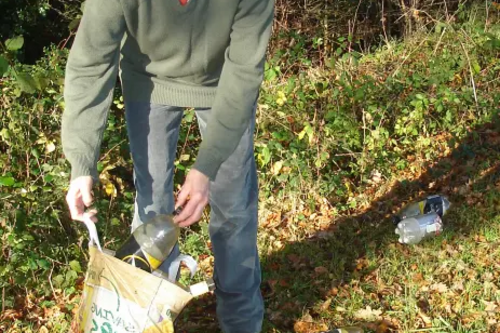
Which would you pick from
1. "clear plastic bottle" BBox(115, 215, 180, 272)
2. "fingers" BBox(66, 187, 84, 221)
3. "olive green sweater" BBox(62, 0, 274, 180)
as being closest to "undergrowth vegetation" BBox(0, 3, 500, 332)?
"clear plastic bottle" BBox(115, 215, 180, 272)

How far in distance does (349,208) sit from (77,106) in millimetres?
2731

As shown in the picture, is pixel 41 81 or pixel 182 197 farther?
pixel 41 81

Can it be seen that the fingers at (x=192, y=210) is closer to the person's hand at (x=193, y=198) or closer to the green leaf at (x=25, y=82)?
the person's hand at (x=193, y=198)

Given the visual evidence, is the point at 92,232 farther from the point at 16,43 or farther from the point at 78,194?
the point at 16,43

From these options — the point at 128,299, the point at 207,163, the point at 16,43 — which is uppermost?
the point at 16,43

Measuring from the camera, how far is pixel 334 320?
3359 millimetres

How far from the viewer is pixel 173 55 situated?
7.89 feet

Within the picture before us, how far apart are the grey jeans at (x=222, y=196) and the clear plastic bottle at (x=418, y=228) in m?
1.41

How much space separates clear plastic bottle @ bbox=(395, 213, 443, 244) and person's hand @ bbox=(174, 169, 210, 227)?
2.09m

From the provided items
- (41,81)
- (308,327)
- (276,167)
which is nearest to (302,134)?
(276,167)

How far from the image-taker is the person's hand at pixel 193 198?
222cm

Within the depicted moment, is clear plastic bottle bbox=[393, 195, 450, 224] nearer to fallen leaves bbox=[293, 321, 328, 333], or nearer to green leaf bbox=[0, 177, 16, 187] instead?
fallen leaves bbox=[293, 321, 328, 333]

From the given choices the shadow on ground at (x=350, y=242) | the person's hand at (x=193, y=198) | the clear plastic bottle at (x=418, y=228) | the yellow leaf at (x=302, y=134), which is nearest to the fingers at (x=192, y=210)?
the person's hand at (x=193, y=198)

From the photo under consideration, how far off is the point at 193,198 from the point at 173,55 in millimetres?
558
